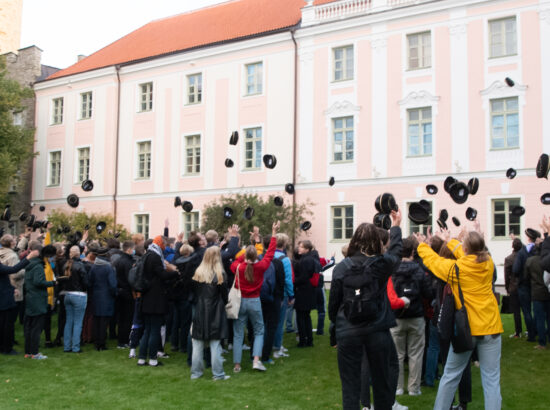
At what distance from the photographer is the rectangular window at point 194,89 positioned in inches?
1143

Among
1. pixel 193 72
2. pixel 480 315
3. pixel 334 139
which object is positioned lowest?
pixel 480 315

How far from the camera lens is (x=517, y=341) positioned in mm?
11023

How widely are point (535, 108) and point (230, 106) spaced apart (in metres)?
13.5

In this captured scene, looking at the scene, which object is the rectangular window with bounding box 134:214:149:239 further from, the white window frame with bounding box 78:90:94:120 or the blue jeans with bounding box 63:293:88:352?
the blue jeans with bounding box 63:293:88:352

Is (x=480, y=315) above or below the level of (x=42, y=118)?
below

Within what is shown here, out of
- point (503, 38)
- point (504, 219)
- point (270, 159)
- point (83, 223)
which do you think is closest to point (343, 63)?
point (503, 38)

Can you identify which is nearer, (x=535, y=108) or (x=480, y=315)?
(x=480, y=315)

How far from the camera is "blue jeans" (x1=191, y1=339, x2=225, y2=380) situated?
27.2 feet

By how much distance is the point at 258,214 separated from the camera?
23656 mm

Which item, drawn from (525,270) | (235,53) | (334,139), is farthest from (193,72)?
(525,270)

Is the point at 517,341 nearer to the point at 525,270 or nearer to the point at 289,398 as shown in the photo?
the point at 525,270

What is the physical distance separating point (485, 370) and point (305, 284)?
5.19m

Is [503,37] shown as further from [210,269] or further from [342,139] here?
[210,269]

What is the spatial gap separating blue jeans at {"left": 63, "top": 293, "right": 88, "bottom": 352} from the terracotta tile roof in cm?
1964
